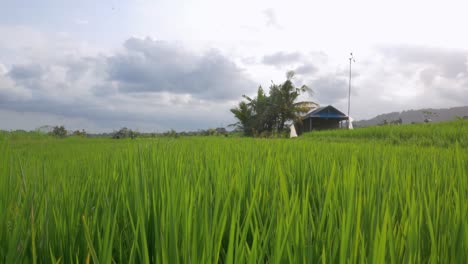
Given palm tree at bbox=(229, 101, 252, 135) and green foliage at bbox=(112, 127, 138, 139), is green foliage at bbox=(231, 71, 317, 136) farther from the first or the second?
green foliage at bbox=(112, 127, 138, 139)

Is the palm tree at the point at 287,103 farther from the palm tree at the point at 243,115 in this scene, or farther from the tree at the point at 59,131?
the tree at the point at 59,131

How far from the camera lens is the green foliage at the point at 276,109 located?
2356 centimetres

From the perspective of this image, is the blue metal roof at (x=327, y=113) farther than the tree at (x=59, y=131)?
Yes

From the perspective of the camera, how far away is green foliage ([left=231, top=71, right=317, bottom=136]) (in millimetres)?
23562

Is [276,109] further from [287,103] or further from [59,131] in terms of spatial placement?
[59,131]

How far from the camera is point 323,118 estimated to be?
85.0 ft

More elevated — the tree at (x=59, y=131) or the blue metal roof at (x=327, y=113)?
the blue metal roof at (x=327, y=113)

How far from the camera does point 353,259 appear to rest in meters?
0.56

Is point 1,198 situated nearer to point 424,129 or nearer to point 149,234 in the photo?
point 149,234

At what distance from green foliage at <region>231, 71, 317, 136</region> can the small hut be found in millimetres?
745

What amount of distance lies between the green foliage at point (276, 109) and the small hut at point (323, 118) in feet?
2.44

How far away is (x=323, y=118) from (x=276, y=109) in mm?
4588

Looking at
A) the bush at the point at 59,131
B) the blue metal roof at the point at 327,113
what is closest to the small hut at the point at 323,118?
the blue metal roof at the point at 327,113

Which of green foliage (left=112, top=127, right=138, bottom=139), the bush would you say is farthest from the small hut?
the bush
